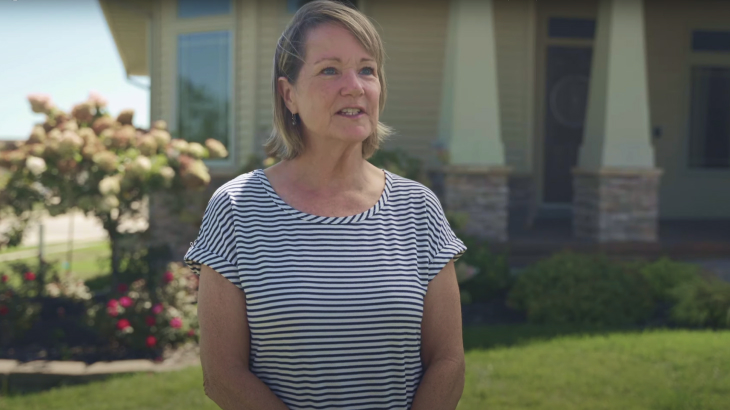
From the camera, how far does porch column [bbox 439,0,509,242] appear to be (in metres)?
8.16

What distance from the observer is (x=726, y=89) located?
431 inches

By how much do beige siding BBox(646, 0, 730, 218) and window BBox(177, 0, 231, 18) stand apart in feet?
19.9

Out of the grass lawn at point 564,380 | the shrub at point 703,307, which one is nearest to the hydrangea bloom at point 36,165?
the grass lawn at point 564,380

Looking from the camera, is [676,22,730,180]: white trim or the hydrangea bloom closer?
the hydrangea bloom

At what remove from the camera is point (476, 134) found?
8.29 m

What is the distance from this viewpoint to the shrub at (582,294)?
6.04m

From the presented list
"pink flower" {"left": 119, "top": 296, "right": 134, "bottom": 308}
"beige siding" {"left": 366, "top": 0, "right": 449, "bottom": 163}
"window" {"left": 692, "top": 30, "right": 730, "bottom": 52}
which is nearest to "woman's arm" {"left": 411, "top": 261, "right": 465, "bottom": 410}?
"pink flower" {"left": 119, "top": 296, "right": 134, "bottom": 308}

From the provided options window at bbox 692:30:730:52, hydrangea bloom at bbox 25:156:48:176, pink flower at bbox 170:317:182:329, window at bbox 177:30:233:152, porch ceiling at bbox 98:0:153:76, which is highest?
porch ceiling at bbox 98:0:153:76

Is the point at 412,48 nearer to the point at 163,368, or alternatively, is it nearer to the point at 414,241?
the point at 163,368

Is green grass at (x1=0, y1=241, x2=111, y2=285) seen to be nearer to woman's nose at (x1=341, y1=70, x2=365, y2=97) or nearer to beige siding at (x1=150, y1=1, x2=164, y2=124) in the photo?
beige siding at (x1=150, y1=1, x2=164, y2=124)

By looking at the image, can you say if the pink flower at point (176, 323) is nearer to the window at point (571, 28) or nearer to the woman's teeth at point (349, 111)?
the woman's teeth at point (349, 111)

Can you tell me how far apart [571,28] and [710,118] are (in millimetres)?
2551

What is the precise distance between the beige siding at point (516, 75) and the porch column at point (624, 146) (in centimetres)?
170

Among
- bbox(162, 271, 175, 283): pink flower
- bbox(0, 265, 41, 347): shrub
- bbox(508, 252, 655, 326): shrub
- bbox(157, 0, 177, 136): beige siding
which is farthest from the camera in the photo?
bbox(157, 0, 177, 136): beige siding
